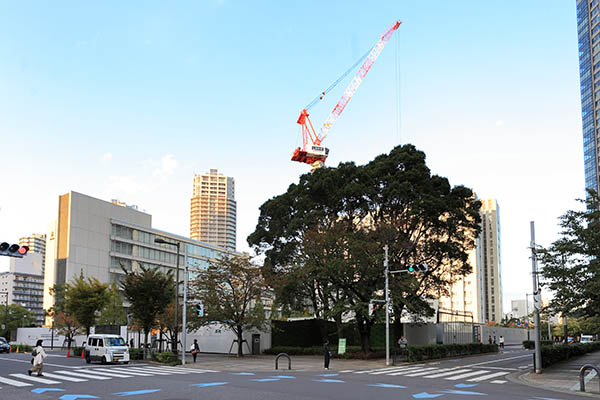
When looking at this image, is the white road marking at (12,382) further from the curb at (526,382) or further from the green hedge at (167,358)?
the curb at (526,382)

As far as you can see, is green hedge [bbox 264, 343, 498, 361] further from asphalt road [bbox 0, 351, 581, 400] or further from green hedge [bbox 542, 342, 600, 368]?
asphalt road [bbox 0, 351, 581, 400]

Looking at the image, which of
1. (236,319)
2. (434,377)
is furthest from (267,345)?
(434,377)

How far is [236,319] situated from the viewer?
42.7 meters

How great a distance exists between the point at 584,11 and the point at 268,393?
13266 centimetres

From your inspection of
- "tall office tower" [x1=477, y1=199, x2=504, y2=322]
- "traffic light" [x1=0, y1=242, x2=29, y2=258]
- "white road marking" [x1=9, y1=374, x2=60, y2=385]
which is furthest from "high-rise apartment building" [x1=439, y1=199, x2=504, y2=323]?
"traffic light" [x1=0, y1=242, x2=29, y2=258]

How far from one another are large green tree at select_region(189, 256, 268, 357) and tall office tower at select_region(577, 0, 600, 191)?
97630 millimetres

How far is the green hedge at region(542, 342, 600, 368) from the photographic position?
1248 inches

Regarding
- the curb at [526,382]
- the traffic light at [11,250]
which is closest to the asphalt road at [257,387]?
the curb at [526,382]

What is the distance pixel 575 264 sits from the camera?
86.9ft

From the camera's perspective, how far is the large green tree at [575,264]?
2539cm

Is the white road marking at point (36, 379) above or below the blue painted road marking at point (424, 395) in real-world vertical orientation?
below

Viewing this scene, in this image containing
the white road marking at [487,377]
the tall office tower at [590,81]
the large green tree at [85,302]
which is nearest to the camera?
the white road marking at [487,377]

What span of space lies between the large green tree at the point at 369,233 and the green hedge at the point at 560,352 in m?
9.76

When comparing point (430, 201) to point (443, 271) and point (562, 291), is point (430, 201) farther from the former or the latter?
point (562, 291)
